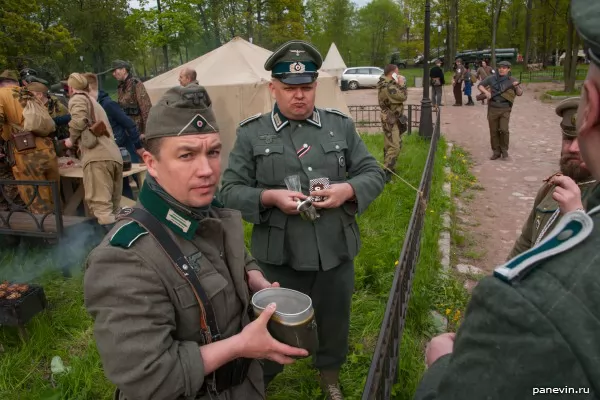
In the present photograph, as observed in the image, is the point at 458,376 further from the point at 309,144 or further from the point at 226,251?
the point at 309,144

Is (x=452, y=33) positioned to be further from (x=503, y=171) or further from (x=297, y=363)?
(x=297, y=363)

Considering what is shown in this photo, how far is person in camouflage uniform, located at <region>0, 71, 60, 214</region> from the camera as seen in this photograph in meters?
5.65

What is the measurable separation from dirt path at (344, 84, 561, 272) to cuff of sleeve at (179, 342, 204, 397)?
14.4 ft

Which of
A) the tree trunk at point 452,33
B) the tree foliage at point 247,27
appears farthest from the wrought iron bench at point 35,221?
the tree trunk at point 452,33

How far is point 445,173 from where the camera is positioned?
8.93 m

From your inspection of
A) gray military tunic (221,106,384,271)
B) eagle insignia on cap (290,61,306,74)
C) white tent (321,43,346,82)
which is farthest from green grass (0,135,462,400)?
white tent (321,43,346,82)

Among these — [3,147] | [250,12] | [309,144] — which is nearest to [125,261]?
[309,144]

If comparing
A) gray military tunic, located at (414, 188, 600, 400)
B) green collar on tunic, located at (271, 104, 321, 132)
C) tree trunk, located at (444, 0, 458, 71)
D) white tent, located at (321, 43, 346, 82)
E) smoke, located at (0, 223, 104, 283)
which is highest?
tree trunk, located at (444, 0, 458, 71)

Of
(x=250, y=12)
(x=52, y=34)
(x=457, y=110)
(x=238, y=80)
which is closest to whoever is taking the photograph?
(x=238, y=80)

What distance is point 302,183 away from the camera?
9.43ft

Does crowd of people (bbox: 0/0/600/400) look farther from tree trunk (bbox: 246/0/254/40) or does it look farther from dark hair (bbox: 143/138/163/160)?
tree trunk (bbox: 246/0/254/40)

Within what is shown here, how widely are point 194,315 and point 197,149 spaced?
622mm

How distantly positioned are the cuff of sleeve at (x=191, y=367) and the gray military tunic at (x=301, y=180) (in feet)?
4.31

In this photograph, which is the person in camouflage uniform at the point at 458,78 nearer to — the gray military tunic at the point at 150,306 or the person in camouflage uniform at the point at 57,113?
the person in camouflage uniform at the point at 57,113
